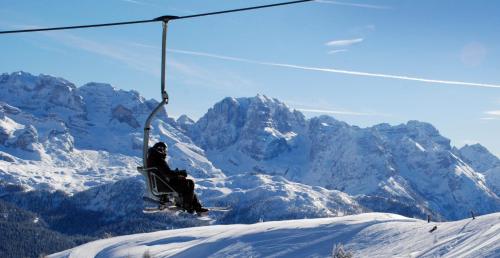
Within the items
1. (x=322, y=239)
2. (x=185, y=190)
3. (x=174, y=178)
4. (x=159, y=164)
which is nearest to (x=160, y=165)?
(x=159, y=164)

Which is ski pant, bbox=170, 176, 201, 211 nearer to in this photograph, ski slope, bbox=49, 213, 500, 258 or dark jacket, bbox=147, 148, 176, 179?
dark jacket, bbox=147, 148, 176, 179

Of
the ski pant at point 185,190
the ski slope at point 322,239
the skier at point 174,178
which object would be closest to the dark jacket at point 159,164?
the skier at point 174,178

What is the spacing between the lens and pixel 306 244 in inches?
5005

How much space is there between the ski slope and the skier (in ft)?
188

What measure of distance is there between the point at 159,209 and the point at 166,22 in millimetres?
6022

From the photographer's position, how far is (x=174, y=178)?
20328mm

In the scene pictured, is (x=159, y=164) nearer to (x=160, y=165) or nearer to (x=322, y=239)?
(x=160, y=165)

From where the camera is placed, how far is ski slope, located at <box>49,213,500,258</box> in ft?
306

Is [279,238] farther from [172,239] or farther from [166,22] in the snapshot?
[166,22]

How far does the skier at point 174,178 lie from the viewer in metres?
20.1

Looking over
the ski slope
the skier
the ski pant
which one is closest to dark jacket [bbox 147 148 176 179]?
the skier

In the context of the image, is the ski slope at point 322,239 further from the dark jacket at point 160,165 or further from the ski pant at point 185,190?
the dark jacket at point 160,165

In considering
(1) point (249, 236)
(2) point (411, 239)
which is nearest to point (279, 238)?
(1) point (249, 236)

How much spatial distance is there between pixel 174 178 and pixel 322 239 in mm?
111344
